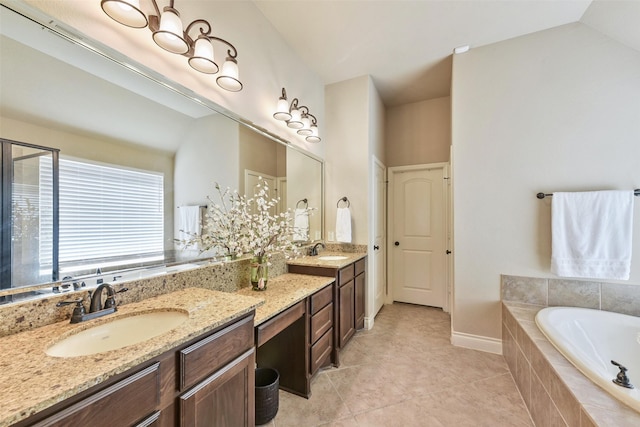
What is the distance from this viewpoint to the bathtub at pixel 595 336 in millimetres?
1598

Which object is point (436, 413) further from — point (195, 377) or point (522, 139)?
point (522, 139)

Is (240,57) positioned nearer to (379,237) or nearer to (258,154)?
(258,154)

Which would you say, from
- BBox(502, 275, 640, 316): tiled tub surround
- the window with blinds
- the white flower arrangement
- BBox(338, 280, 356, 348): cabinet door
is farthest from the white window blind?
BBox(502, 275, 640, 316): tiled tub surround

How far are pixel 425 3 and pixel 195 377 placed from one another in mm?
2851

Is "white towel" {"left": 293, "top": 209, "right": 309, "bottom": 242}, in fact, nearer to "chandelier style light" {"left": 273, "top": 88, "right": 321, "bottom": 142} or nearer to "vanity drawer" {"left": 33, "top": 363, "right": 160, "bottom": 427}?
"chandelier style light" {"left": 273, "top": 88, "right": 321, "bottom": 142}

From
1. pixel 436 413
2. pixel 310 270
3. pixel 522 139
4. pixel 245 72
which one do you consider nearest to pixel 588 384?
pixel 436 413

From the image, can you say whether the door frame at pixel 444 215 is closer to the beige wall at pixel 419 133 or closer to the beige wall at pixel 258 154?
the beige wall at pixel 419 133

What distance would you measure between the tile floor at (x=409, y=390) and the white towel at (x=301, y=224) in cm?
120

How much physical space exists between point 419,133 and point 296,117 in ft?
6.87

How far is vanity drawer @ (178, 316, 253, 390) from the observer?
91 centimetres

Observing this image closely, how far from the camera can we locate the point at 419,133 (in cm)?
371

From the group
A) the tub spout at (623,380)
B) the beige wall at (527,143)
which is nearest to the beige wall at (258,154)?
→ the beige wall at (527,143)

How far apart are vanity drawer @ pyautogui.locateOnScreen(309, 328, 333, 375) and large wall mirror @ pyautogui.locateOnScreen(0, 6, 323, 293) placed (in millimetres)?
1090

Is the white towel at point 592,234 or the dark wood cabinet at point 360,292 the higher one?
the white towel at point 592,234
